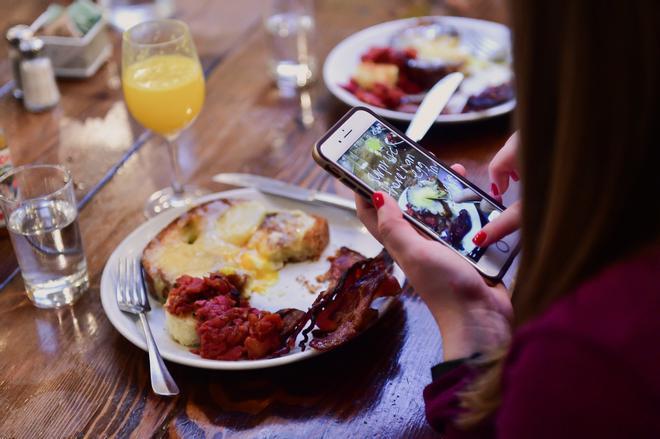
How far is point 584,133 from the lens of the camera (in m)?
0.67

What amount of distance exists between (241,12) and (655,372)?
1787 mm

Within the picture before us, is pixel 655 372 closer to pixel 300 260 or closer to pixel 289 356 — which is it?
pixel 289 356

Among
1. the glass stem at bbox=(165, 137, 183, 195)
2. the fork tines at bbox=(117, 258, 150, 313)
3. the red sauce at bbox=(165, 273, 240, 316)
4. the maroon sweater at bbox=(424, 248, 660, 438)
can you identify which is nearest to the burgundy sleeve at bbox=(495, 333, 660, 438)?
the maroon sweater at bbox=(424, 248, 660, 438)

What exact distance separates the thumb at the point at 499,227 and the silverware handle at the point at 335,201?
370 mm

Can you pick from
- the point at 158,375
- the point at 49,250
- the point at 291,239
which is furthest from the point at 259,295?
the point at 49,250

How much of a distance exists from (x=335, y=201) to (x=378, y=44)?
70cm

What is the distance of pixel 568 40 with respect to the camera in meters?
0.65

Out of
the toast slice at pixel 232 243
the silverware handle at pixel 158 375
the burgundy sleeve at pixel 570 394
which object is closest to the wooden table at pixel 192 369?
the silverware handle at pixel 158 375

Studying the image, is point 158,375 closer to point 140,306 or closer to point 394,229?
point 140,306

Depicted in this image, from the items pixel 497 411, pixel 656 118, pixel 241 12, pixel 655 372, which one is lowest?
pixel 241 12

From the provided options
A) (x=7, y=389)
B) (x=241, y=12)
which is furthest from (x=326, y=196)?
(x=241, y=12)

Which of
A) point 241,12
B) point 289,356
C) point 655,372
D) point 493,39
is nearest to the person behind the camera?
point 655,372

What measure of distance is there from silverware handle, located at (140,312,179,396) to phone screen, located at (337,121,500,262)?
0.36 m

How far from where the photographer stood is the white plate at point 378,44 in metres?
1.62
